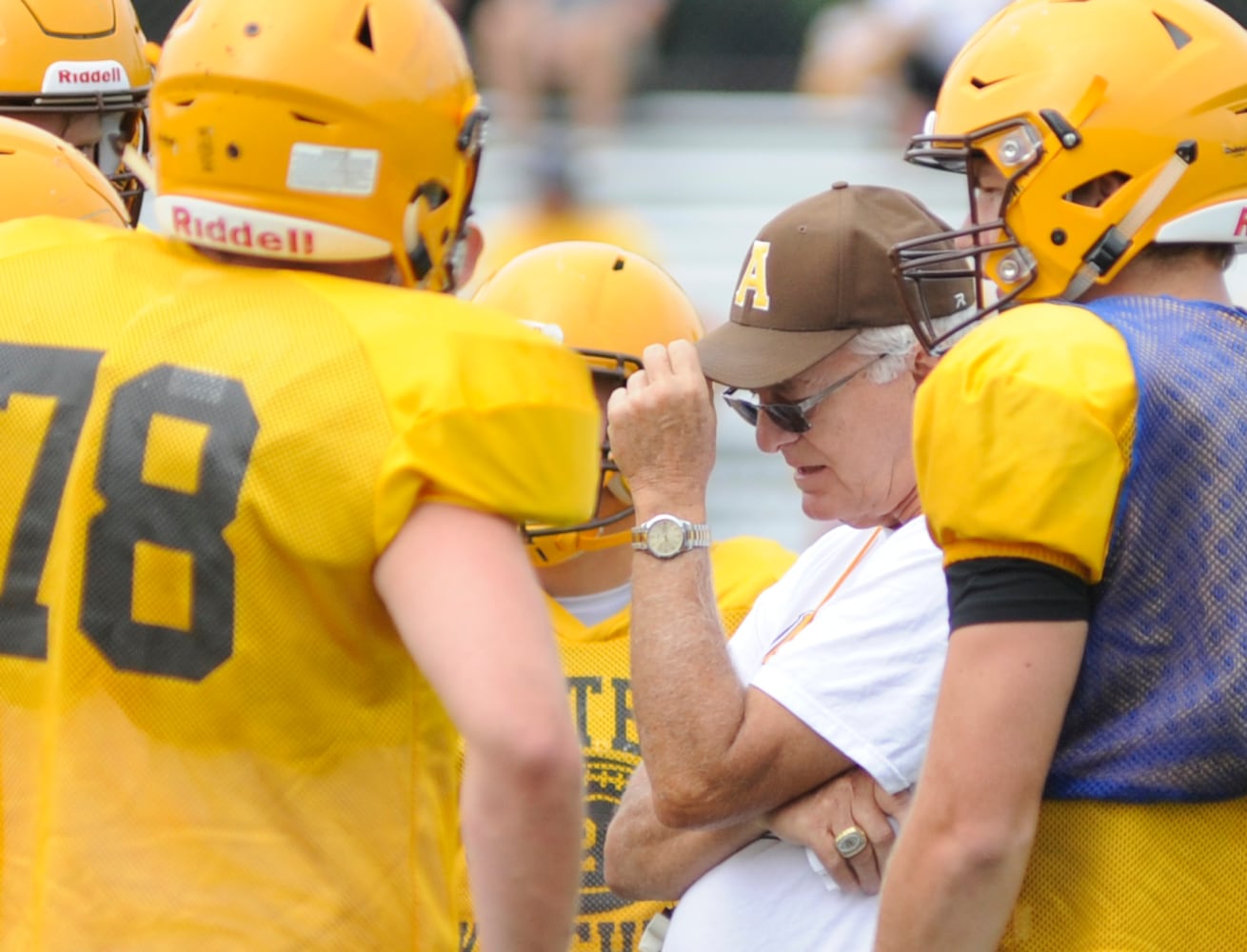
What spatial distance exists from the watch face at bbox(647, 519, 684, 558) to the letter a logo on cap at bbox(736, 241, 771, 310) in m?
0.37

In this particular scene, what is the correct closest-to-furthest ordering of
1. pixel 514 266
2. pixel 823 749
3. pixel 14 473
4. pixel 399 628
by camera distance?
1. pixel 399 628
2. pixel 14 473
3. pixel 823 749
4. pixel 514 266

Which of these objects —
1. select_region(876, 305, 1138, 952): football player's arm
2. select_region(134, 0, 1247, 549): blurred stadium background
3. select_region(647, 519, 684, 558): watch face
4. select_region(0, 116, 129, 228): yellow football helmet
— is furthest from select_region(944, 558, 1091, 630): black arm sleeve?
select_region(134, 0, 1247, 549): blurred stadium background

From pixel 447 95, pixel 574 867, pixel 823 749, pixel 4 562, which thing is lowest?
pixel 823 749

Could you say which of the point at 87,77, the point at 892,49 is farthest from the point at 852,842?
the point at 892,49

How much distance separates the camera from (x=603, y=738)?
8.87 ft

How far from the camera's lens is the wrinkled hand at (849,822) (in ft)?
7.03

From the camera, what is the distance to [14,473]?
182 cm

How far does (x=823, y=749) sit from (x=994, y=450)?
0.57 m

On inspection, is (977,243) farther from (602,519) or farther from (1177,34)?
(602,519)

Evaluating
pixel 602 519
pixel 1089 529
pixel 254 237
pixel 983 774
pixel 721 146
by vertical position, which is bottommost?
pixel 721 146

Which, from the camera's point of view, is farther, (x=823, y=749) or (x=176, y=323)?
(x=823, y=749)

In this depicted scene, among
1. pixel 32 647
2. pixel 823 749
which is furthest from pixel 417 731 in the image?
pixel 823 749

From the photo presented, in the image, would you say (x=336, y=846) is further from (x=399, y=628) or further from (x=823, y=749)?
(x=823, y=749)

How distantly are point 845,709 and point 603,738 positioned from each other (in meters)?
0.64
